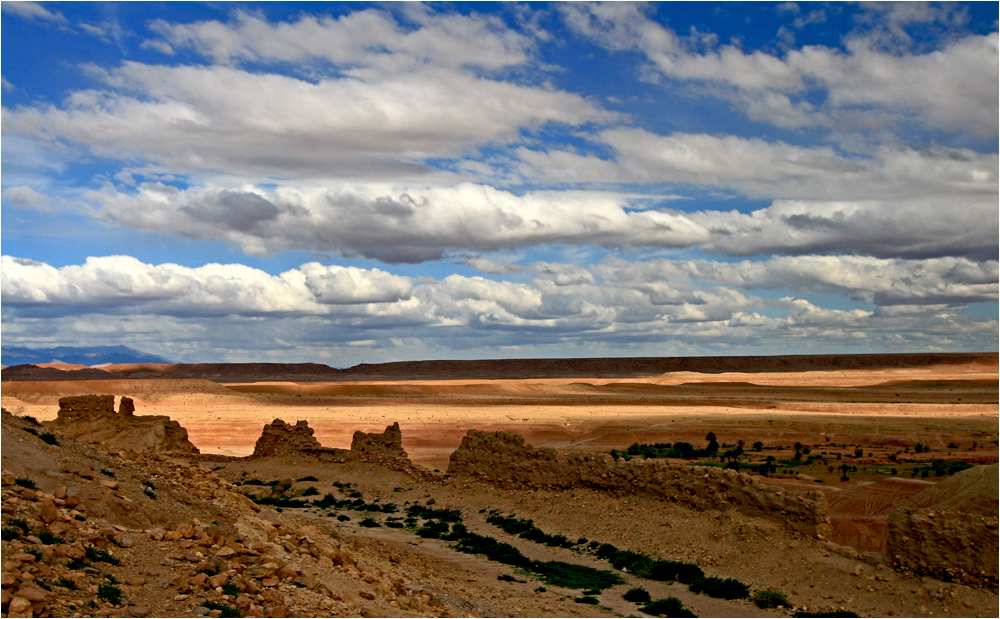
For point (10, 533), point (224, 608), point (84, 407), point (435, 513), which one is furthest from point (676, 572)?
point (84, 407)

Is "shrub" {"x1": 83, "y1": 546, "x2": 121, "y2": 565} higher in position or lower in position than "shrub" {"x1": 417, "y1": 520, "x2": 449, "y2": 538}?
higher

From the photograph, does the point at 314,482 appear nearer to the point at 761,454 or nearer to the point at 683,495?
the point at 683,495

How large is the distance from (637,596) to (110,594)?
32.6 ft

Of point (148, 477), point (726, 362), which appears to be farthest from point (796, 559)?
point (726, 362)

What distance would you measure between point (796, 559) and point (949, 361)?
184151 millimetres

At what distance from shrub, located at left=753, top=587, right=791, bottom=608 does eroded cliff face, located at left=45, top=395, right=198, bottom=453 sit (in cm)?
2589

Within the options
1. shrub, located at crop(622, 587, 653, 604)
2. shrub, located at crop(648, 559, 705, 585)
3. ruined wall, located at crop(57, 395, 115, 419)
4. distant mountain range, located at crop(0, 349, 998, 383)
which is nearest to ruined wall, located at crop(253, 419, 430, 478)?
ruined wall, located at crop(57, 395, 115, 419)

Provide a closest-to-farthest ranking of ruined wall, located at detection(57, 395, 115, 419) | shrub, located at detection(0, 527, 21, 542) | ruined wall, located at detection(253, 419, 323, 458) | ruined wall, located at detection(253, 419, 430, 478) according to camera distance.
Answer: shrub, located at detection(0, 527, 21, 542), ruined wall, located at detection(253, 419, 430, 478), ruined wall, located at detection(57, 395, 115, 419), ruined wall, located at detection(253, 419, 323, 458)

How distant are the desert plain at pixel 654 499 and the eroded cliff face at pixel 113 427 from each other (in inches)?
103

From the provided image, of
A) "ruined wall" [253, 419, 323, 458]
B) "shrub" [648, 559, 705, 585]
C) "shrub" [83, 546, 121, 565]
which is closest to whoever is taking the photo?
"shrub" [83, 546, 121, 565]

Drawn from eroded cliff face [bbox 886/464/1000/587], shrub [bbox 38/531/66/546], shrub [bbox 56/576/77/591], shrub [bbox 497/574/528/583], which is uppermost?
shrub [bbox 38/531/66/546]

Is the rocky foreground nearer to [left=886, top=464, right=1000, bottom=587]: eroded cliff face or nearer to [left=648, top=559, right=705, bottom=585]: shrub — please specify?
[left=886, top=464, right=1000, bottom=587]: eroded cliff face

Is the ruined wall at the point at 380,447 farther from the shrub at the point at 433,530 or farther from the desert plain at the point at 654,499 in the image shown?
the shrub at the point at 433,530

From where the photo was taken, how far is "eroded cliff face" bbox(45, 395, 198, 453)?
31.4 metres
